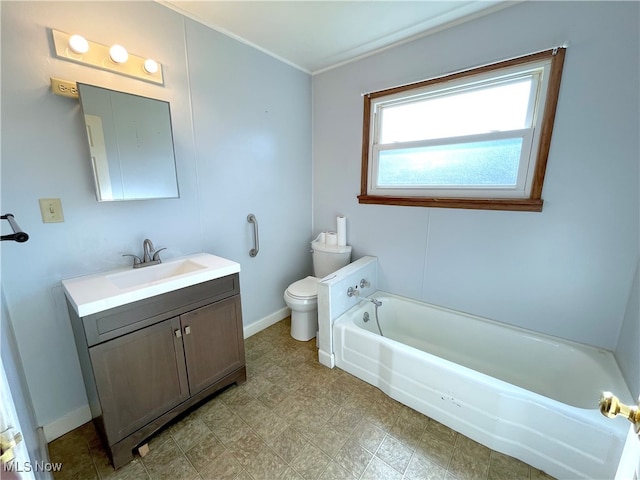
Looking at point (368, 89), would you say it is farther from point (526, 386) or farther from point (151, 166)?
point (526, 386)

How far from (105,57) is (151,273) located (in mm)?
1219

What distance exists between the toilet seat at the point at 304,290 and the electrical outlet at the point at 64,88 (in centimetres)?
182

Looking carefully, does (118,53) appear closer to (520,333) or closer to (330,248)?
(330,248)

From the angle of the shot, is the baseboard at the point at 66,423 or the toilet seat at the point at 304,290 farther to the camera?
the toilet seat at the point at 304,290

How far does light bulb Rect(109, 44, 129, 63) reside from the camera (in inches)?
56.2

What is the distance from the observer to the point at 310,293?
228cm

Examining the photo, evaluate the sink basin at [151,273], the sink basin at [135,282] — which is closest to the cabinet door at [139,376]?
the sink basin at [135,282]

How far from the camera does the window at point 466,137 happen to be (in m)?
1.66

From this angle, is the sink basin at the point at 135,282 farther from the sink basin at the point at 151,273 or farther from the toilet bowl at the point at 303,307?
the toilet bowl at the point at 303,307

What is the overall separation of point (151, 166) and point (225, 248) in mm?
791

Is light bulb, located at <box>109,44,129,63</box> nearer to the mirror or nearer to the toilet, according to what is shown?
the mirror

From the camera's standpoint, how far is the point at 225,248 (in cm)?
216

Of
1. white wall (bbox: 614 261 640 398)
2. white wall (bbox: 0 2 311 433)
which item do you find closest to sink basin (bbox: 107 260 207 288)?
white wall (bbox: 0 2 311 433)

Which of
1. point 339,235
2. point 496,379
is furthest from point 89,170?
point 496,379
